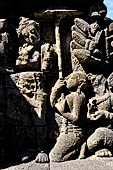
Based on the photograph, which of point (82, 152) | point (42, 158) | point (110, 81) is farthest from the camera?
point (110, 81)

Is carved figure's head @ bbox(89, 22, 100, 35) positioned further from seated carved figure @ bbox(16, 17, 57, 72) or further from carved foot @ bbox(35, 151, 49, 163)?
carved foot @ bbox(35, 151, 49, 163)

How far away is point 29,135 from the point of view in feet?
13.3

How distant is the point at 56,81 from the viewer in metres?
4.20

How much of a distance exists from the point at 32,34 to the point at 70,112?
1.42m

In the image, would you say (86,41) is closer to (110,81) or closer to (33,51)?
(110,81)

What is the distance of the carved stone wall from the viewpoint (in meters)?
3.95

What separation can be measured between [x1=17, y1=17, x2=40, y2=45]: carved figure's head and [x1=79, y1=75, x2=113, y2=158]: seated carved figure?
120cm

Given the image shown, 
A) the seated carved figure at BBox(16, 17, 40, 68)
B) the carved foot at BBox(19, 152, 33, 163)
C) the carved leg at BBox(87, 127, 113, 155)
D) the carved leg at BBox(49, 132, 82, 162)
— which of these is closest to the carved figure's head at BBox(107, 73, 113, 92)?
the carved leg at BBox(87, 127, 113, 155)

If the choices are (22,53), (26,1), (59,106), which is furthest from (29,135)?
(26,1)

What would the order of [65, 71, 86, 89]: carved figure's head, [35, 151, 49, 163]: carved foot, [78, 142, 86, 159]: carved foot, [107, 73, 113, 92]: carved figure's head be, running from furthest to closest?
[107, 73, 113, 92]: carved figure's head
[65, 71, 86, 89]: carved figure's head
[78, 142, 86, 159]: carved foot
[35, 151, 49, 163]: carved foot

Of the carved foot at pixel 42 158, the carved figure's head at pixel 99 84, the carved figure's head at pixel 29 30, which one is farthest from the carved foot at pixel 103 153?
the carved figure's head at pixel 29 30

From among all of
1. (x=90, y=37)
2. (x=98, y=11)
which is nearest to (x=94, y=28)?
(x=90, y=37)

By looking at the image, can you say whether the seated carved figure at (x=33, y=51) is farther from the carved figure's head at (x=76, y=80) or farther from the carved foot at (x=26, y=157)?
the carved foot at (x=26, y=157)

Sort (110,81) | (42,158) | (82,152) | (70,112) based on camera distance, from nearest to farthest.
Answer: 1. (42,158)
2. (82,152)
3. (70,112)
4. (110,81)
